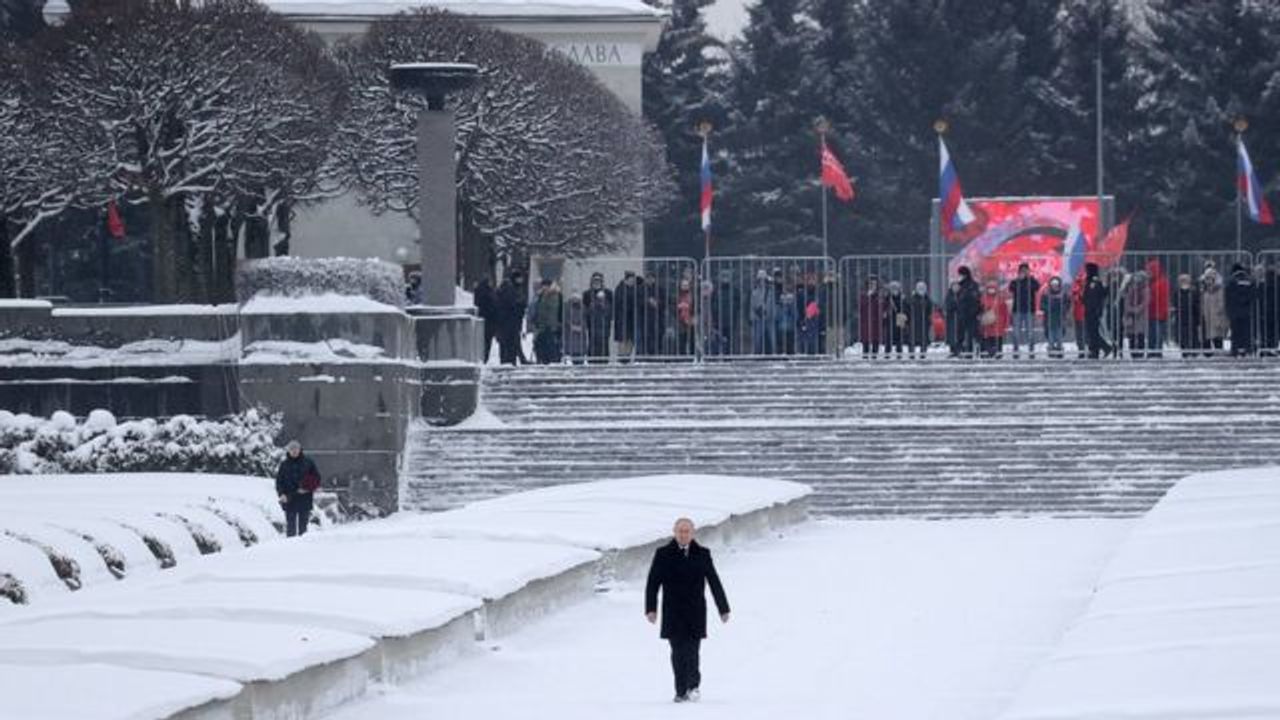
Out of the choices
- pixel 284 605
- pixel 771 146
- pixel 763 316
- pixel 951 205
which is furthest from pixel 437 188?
pixel 771 146

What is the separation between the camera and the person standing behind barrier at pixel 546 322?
46.2 m

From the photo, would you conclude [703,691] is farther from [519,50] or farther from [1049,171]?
[1049,171]

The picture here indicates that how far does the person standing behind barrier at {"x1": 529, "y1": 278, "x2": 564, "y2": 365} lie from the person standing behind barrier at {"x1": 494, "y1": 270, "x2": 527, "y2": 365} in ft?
0.91

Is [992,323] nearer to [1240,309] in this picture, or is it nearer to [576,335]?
[1240,309]

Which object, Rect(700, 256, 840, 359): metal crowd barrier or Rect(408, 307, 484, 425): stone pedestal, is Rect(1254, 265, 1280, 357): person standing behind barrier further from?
Rect(408, 307, 484, 425): stone pedestal

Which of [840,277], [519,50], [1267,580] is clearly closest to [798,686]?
[1267,580]

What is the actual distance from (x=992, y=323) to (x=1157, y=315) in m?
2.56

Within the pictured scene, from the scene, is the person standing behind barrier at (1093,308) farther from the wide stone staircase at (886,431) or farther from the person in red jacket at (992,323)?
the person in red jacket at (992,323)

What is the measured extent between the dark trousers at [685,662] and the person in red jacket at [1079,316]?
86.2 feet

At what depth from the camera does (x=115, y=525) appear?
2986cm

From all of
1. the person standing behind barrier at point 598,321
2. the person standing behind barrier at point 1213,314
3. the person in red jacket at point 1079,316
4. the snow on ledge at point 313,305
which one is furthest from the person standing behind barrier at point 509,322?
the person standing behind barrier at point 1213,314

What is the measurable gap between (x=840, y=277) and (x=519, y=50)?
15588mm

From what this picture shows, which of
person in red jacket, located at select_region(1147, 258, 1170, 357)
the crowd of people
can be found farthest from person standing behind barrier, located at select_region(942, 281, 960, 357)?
person in red jacket, located at select_region(1147, 258, 1170, 357)

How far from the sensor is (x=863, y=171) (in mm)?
80000
